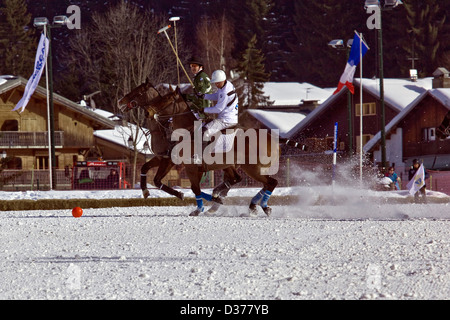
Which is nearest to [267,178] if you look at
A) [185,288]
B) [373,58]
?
[185,288]

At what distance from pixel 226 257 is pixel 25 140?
46.3 metres

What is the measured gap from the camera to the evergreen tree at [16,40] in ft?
271

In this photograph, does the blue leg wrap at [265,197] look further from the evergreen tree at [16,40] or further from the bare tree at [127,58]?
the evergreen tree at [16,40]

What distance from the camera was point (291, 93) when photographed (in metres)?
76.3

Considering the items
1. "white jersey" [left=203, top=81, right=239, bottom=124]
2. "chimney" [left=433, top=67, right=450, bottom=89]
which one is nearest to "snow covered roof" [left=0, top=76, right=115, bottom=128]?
"chimney" [left=433, top=67, right=450, bottom=89]

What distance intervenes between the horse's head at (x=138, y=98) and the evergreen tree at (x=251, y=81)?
51.8m

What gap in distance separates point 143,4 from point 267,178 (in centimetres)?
8757

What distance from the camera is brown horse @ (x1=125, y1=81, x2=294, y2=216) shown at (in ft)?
52.4

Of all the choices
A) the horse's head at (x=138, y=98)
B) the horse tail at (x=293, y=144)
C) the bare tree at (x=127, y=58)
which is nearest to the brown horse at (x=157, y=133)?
the horse's head at (x=138, y=98)

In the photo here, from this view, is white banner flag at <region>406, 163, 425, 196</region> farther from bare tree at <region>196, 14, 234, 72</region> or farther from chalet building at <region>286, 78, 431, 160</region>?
bare tree at <region>196, 14, 234, 72</region>

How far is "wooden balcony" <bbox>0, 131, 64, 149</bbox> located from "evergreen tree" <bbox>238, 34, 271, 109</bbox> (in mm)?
19299

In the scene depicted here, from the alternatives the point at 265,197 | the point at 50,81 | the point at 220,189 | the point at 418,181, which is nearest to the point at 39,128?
the point at 50,81

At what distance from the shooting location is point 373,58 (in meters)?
87.9

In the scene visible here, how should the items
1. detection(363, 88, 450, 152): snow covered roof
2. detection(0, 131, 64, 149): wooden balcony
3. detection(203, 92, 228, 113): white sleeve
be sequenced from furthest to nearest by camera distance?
detection(0, 131, 64, 149): wooden balcony < detection(363, 88, 450, 152): snow covered roof < detection(203, 92, 228, 113): white sleeve
